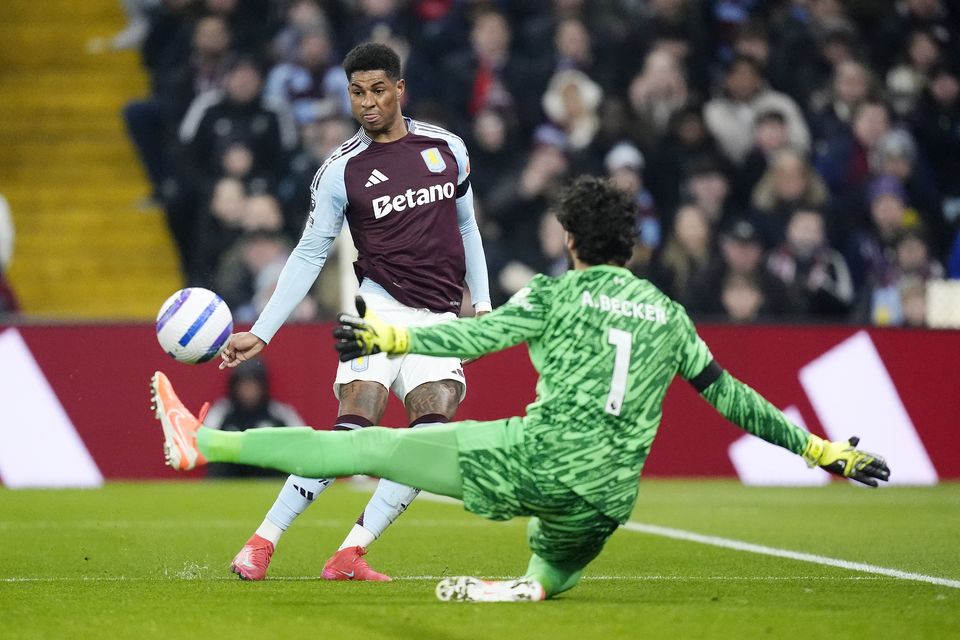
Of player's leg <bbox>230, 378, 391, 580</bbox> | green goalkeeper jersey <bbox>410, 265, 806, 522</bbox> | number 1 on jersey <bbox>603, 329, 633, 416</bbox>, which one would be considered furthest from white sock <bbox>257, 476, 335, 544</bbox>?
number 1 on jersey <bbox>603, 329, 633, 416</bbox>

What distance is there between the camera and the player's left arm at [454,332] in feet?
18.2

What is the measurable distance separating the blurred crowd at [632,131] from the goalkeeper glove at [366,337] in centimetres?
840

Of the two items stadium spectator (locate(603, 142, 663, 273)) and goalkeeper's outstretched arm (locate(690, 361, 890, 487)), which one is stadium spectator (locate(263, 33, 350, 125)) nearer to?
stadium spectator (locate(603, 142, 663, 273))

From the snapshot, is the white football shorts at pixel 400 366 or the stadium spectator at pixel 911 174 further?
the stadium spectator at pixel 911 174

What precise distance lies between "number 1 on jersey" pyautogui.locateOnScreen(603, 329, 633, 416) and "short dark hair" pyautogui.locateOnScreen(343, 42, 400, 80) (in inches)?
78.9

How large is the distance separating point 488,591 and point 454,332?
1.02 metres

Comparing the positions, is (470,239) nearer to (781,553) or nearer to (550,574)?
(550,574)

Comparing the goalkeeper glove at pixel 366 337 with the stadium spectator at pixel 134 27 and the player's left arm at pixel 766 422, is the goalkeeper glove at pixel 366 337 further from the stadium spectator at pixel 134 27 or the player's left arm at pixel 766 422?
the stadium spectator at pixel 134 27

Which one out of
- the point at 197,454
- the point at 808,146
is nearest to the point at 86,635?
the point at 197,454

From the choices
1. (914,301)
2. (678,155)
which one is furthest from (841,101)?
(914,301)

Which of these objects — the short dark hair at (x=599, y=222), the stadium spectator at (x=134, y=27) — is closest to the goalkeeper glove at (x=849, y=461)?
the short dark hair at (x=599, y=222)

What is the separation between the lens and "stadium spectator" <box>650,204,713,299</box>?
14180 mm

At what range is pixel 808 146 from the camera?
52.4ft

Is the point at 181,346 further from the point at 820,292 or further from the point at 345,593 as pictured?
the point at 820,292
